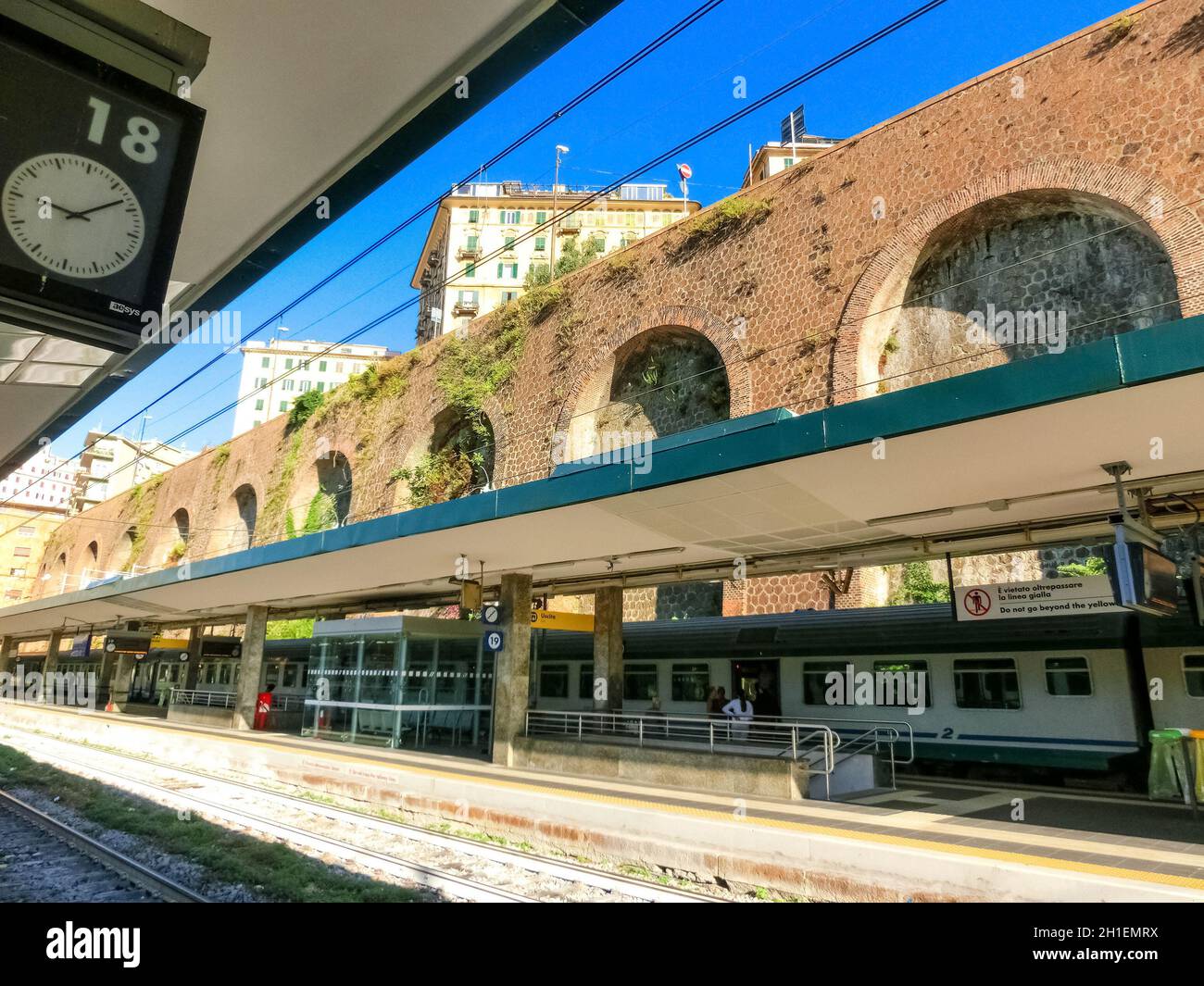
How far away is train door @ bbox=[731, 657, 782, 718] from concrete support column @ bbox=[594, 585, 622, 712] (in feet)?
8.72

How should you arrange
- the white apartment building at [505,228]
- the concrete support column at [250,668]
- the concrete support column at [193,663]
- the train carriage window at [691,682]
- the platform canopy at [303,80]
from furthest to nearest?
the white apartment building at [505,228] < the concrete support column at [193,663] < the concrete support column at [250,668] < the train carriage window at [691,682] < the platform canopy at [303,80]

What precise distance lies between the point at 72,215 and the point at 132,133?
416mm

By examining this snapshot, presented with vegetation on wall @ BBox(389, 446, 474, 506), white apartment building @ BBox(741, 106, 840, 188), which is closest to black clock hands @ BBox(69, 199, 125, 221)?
vegetation on wall @ BBox(389, 446, 474, 506)

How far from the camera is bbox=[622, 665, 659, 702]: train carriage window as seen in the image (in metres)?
19.3

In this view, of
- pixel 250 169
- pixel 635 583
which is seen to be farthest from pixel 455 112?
pixel 635 583

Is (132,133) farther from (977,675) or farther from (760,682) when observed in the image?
(760,682)

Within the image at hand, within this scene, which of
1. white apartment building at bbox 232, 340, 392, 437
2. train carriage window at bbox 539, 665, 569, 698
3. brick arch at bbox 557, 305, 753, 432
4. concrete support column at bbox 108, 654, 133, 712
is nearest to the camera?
train carriage window at bbox 539, 665, 569, 698

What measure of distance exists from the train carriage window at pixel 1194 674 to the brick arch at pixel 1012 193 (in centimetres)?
738

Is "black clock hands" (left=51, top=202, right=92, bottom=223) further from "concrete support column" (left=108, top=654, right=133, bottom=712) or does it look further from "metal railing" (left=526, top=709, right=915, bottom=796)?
"concrete support column" (left=108, top=654, right=133, bottom=712)

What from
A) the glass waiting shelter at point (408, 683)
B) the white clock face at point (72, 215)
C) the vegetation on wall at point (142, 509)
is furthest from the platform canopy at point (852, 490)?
the vegetation on wall at point (142, 509)

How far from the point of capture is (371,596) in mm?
22953

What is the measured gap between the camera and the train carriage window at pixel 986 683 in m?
14.2

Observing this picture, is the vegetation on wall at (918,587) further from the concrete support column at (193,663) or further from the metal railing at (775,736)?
the concrete support column at (193,663)
